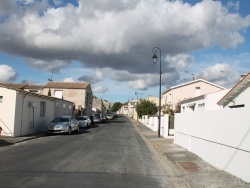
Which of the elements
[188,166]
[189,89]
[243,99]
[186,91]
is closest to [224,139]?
[188,166]

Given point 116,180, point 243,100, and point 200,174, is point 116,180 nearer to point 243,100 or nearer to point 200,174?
point 200,174

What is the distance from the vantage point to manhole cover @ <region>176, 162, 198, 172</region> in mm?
12006

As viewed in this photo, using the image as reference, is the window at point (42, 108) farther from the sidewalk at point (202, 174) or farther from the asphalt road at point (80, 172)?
the sidewalk at point (202, 174)

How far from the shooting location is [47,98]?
109ft

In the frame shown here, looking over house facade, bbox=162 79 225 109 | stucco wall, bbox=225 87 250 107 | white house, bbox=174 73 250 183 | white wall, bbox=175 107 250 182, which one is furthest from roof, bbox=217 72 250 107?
house facade, bbox=162 79 225 109

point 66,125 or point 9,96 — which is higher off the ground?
point 9,96

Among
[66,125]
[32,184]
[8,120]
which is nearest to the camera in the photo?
[32,184]

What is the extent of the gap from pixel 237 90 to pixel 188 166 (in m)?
8.68

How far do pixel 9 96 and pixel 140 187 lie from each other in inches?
692

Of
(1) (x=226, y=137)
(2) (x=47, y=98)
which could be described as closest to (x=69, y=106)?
(2) (x=47, y=98)

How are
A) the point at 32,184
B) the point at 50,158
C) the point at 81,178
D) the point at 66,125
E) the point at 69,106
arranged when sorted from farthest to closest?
the point at 69,106 < the point at 66,125 < the point at 50,158 < the point at 81,178 < the point at 32,184

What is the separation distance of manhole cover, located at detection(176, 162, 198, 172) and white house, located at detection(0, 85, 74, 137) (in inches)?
570

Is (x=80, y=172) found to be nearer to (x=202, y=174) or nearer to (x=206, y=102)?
(x=202, y=174)

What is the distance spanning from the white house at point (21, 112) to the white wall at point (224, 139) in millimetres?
12807
